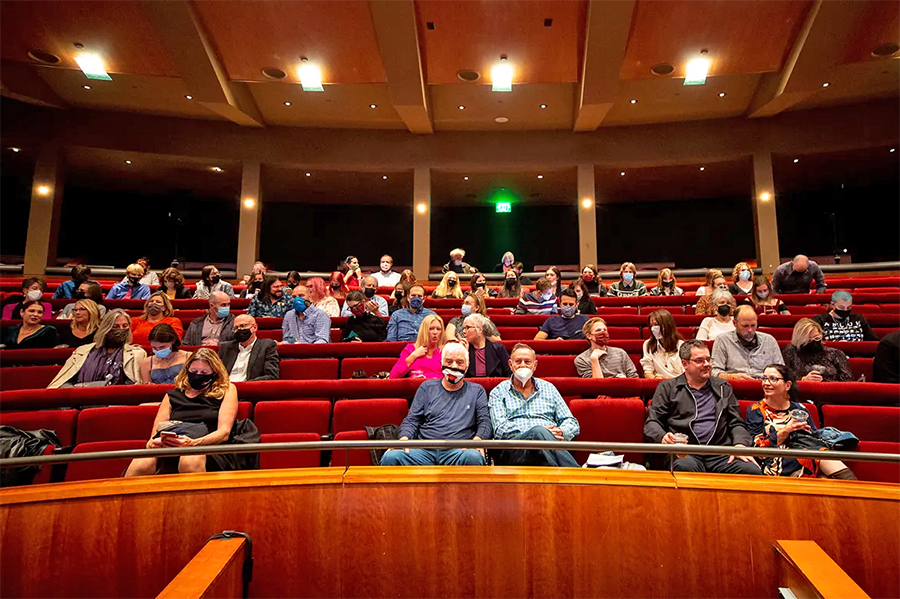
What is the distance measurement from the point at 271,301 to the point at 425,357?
5.23ft

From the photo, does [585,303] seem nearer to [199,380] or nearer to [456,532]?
[456,532]

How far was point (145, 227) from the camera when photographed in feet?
29.6

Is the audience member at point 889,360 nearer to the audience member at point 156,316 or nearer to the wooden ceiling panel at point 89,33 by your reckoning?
the audience member at point 156,316

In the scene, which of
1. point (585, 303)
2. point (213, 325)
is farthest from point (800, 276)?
point (213, 325)

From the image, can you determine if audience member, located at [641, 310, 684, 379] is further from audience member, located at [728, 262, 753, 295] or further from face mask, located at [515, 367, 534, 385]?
audience member, located at [728, 262, 753, 295]

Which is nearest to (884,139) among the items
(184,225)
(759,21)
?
(759,21)

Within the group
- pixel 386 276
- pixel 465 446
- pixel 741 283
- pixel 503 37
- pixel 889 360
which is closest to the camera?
pixel 465 446

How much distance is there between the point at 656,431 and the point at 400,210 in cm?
821

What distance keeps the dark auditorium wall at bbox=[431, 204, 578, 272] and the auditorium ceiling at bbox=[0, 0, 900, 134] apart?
2.97m

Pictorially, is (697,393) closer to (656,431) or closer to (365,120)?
(656,431)

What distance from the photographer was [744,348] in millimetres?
2426

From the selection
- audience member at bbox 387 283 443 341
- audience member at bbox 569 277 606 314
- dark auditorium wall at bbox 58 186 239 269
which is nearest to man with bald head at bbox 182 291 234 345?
audience member at bbox 387 283 443 341

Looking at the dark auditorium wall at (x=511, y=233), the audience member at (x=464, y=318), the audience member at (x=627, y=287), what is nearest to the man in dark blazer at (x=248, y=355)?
the audience member at (x=464, y=318)

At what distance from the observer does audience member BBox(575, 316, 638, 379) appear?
2367 mm
